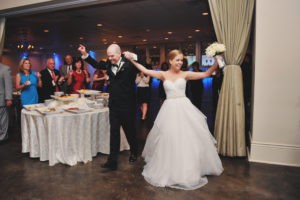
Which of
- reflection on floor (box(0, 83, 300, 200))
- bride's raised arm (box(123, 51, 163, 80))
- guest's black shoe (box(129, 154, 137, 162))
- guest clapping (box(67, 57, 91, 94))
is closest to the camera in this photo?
reflection on floor (box(0, 83, 300, 200))

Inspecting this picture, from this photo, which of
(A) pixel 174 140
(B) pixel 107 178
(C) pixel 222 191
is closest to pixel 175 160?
(A) pixel 174 140

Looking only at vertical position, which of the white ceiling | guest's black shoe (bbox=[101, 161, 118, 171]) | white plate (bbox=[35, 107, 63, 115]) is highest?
the white ceiling

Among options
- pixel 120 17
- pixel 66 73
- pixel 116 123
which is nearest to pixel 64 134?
pixel 116 123

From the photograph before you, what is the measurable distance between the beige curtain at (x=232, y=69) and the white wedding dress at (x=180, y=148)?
0.70m

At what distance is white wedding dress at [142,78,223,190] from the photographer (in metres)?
2.95

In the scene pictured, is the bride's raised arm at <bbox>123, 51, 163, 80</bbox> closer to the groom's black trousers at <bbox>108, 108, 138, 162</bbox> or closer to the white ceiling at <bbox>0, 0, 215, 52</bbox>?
the groom's black trousers at <bbox>108, 108, 138, 162</bbox>

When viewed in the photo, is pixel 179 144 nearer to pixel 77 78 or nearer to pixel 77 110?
pixel 77 110

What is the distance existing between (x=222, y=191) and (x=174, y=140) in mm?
748

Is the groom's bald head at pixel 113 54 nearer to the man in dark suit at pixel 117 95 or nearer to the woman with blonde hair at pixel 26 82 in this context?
the man in dark suit at pixel 117 95

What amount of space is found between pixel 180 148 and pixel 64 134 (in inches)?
65.9

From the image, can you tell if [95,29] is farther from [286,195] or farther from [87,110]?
[286,195]

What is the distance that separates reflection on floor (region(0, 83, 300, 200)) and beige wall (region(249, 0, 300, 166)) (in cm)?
28

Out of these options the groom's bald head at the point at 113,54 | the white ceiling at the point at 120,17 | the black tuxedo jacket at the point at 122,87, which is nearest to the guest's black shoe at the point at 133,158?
the black tuxedo jacket at the point at 122,87

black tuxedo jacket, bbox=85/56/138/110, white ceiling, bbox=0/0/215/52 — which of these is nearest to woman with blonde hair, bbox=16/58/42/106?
white ceiling, bbox=0/0/215/52
